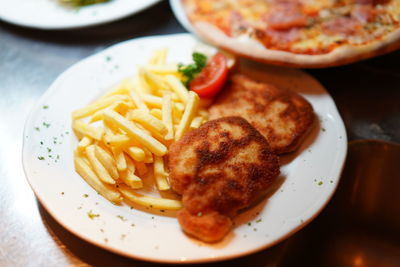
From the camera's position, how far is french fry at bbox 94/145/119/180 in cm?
262

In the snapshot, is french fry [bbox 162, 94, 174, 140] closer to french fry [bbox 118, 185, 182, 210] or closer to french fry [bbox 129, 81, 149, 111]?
french fry [bbox 129, 81, 149, 111]

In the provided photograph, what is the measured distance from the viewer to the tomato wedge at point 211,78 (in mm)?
3297

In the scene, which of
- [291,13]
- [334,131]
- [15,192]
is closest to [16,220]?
[15,192]

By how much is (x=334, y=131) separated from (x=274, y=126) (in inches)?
16.8

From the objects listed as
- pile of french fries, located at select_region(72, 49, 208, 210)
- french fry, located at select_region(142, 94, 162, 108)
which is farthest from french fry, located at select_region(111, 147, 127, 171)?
french fry, located at select_region(142, 94, 162, 108)

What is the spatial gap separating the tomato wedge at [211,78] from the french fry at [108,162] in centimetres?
97

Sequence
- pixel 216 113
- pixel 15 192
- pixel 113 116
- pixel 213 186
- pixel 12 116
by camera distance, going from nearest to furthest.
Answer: pixel 213 186, pixel 113 116, pixel 15 192, pixel 216 113, pixel 12 116

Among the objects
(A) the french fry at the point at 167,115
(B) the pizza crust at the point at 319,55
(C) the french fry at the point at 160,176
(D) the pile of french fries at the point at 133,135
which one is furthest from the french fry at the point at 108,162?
(B) the pizza crust at the point at 319,55

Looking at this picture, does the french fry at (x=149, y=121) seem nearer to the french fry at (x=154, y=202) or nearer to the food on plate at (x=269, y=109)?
the french fry at (x=154, y=202)

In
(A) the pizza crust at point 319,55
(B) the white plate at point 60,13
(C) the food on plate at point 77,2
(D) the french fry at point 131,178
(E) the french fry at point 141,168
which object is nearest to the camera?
(D) the french fry at point 131,178

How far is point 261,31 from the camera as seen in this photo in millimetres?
3777

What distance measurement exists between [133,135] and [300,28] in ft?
6.76

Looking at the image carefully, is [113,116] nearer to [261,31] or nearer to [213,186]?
[213,186]

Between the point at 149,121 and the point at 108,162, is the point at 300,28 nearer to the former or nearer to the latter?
the point at 149,121
